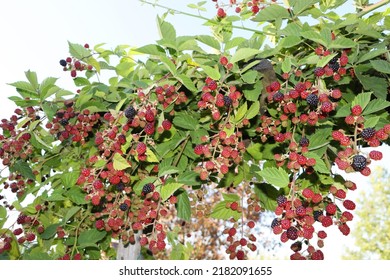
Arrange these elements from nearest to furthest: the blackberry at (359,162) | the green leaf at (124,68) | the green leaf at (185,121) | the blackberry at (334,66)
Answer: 1. the blackberry at (359,162)
2. the blackberry at (334,66)
3. the green leaf at (185,121)
4. the green leaf at (124,68)

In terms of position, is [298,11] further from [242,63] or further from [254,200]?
[254,200]

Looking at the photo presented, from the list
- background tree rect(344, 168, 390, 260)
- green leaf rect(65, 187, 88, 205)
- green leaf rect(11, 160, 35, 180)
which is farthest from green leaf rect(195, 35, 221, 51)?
background tree rect(344, 168, 390, 260)

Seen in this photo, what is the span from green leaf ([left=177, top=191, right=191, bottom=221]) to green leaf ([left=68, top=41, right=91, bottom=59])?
4.09 feet

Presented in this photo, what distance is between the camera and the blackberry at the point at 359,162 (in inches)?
68.9

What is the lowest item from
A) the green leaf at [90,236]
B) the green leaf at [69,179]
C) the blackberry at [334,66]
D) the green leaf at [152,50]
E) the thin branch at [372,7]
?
the green leaf at [90,236]

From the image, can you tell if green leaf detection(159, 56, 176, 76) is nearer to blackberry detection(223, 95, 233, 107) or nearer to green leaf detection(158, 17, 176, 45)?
green leaf detection(158, 17, 176, 45)

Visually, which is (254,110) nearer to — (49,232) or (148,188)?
(148,188)

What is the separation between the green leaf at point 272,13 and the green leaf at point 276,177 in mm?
946

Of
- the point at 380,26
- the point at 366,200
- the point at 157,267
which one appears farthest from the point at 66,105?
the point at 366,200

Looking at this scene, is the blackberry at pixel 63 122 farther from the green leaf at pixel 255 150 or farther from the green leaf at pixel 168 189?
the green leaf at pixel 255 150

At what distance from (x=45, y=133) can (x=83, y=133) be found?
2.40 ft

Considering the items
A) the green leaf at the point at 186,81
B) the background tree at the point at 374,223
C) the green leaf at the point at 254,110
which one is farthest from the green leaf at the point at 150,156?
the background tree at the point at 374,223

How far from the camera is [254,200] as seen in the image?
3.09 m

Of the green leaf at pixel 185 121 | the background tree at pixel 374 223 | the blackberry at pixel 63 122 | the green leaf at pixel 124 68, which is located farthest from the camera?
the background tree at pixel 374 223
